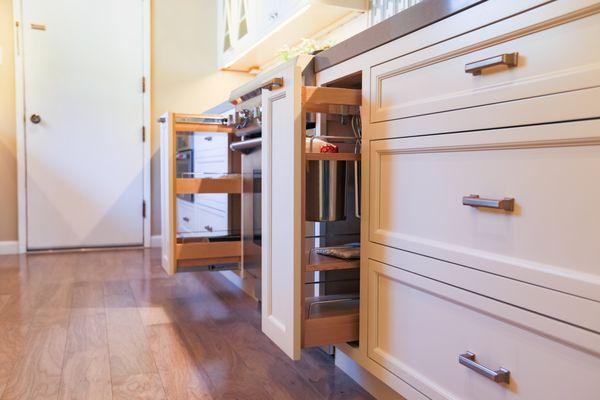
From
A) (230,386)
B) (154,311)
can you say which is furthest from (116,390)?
(154,311)

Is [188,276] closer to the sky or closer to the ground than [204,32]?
closer to the ground

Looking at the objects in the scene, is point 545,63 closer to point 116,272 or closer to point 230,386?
point 230,386

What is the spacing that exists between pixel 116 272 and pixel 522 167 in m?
2.70

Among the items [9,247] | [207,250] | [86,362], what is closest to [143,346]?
[86,362]

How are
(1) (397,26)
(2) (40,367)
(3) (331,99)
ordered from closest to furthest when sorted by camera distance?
(1) (397,26), (3) (331,99), (2) (40,367)

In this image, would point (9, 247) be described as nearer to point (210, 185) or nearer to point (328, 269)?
point (210, 185)

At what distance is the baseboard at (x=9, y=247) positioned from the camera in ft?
→ 12.1

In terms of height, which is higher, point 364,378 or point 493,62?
point 493,62

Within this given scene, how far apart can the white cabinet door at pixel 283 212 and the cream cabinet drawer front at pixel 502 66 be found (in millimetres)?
241

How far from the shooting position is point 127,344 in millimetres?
1819

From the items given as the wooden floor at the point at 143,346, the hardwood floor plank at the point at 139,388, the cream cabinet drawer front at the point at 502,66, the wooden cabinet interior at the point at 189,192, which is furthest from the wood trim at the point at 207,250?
the cream cabinet drawer front at the point at 502,66

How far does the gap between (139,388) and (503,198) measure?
3.66 ft

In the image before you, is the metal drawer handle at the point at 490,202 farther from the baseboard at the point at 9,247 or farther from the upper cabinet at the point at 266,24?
the baseboard at the point at 9,247

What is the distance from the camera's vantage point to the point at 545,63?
2.76 feet
